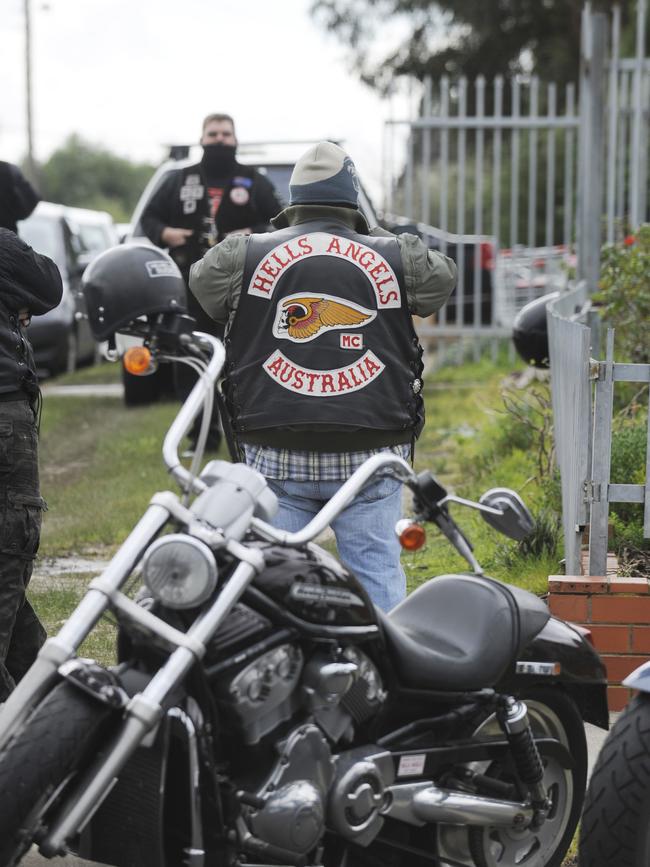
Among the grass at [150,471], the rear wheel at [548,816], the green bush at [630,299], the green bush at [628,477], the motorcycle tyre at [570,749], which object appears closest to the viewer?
the rear wheel at [548,816]

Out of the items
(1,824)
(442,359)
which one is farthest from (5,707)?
(442,359)

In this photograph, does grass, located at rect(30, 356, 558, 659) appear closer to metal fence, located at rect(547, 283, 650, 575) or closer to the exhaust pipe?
metal fence, located at rect(547, 283, 650, 575)

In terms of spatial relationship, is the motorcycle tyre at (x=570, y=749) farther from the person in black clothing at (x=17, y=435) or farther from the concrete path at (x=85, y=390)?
the concrete path at (x=85, y=390)

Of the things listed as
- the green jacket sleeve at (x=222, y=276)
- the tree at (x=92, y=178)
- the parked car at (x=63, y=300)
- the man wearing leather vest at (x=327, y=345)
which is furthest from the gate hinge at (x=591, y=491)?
the tree at (x=92, y=178)

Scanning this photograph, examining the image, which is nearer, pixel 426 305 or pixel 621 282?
pixel 426 305

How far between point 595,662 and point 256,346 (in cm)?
135

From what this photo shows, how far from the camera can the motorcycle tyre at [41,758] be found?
9.23 feet

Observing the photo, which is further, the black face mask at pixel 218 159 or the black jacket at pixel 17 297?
the black face mask at pixel 218 159

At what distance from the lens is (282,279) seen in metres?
4.30

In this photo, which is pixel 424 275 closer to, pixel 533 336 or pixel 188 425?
pixel 188 425

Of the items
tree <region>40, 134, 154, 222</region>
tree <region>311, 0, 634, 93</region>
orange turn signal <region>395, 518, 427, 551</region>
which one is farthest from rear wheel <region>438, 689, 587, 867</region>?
tree <region>40, 134, 154, 222</region>

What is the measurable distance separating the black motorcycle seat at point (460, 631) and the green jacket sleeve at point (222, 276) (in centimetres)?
119

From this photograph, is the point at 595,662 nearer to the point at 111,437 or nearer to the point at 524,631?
the point at 524,631

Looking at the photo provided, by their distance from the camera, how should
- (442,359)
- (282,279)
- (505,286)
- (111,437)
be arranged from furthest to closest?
(505,286), (442,359), (111,437), (282,279)
